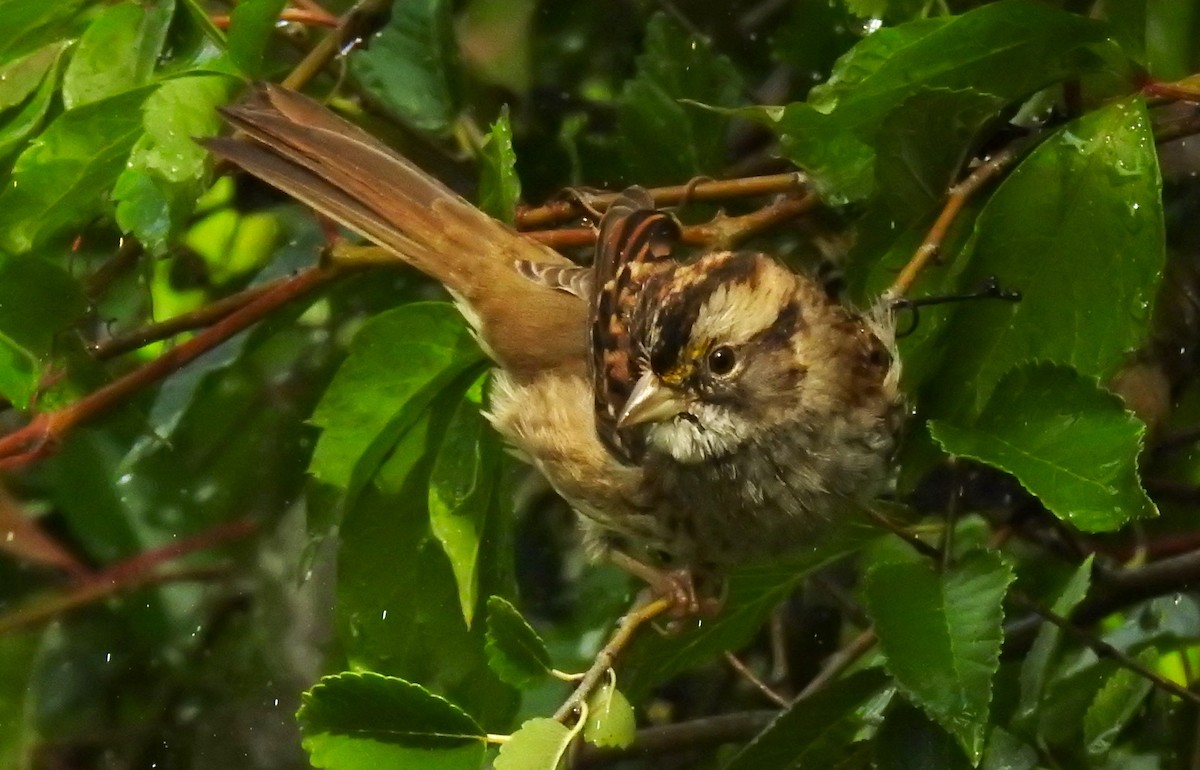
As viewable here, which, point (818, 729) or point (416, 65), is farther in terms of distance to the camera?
point (416, 65)

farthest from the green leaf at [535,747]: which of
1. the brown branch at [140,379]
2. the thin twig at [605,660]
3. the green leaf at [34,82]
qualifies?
the green leaf at [34,82]

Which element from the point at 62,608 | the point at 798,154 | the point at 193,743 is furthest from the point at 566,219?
the point at 193,743

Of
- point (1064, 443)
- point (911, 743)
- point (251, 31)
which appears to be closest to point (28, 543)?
point (251, 31)

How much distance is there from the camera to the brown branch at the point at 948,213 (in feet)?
7.00

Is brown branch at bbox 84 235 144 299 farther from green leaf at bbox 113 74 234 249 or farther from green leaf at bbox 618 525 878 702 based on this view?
green leaf at bbox 618 525 878 702

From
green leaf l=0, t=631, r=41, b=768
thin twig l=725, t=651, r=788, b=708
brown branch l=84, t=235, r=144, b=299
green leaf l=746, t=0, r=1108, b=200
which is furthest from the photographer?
green leaf l=0, t=631, r=41, b=768

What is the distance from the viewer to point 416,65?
276 centimetres

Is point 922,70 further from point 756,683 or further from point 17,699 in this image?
point 17,699

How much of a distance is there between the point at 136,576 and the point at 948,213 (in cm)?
173

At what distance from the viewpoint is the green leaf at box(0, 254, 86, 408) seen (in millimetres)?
2295

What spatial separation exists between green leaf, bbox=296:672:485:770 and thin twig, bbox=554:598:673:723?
100 millimetres

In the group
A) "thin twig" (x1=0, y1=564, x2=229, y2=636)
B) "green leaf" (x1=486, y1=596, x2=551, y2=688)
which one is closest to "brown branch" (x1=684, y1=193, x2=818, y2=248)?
"green leaf" (x1=486, y1=596, x2=551, y2=688)

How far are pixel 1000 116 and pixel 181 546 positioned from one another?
1.70 metres

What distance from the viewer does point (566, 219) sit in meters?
2.59
